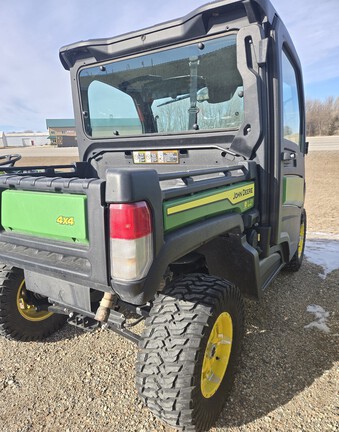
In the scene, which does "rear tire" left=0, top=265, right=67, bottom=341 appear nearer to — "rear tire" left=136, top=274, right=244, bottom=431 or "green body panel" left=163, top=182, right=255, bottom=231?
"rear tire" left=136, top=274, right=244, bottom=431

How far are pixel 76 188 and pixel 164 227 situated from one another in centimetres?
47

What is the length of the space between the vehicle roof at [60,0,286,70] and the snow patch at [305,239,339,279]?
310 cm

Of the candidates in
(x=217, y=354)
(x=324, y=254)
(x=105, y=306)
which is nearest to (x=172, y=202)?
(x=105, y=306)

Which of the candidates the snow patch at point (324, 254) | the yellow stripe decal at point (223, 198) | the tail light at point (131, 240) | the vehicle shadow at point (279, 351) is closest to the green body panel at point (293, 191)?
the yellow stripe decal at point (223, 198)

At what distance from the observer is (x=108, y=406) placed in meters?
2.10

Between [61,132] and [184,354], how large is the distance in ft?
213

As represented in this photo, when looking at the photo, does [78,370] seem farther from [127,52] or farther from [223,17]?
[223,17]

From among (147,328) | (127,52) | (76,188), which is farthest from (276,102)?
(147,328)

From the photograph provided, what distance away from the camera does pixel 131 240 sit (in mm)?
1419

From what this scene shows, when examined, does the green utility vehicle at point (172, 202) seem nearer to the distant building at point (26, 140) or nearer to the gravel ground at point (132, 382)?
the gravel ground at point (132, 382)

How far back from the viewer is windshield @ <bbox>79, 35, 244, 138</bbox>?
256 centimetres

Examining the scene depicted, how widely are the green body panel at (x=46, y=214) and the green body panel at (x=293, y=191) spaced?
2038mm

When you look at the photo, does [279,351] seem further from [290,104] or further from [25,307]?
[290,104]

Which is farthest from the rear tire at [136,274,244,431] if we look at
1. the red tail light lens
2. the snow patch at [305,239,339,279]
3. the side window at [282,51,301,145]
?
the snow patch at [305,239,339,279]
